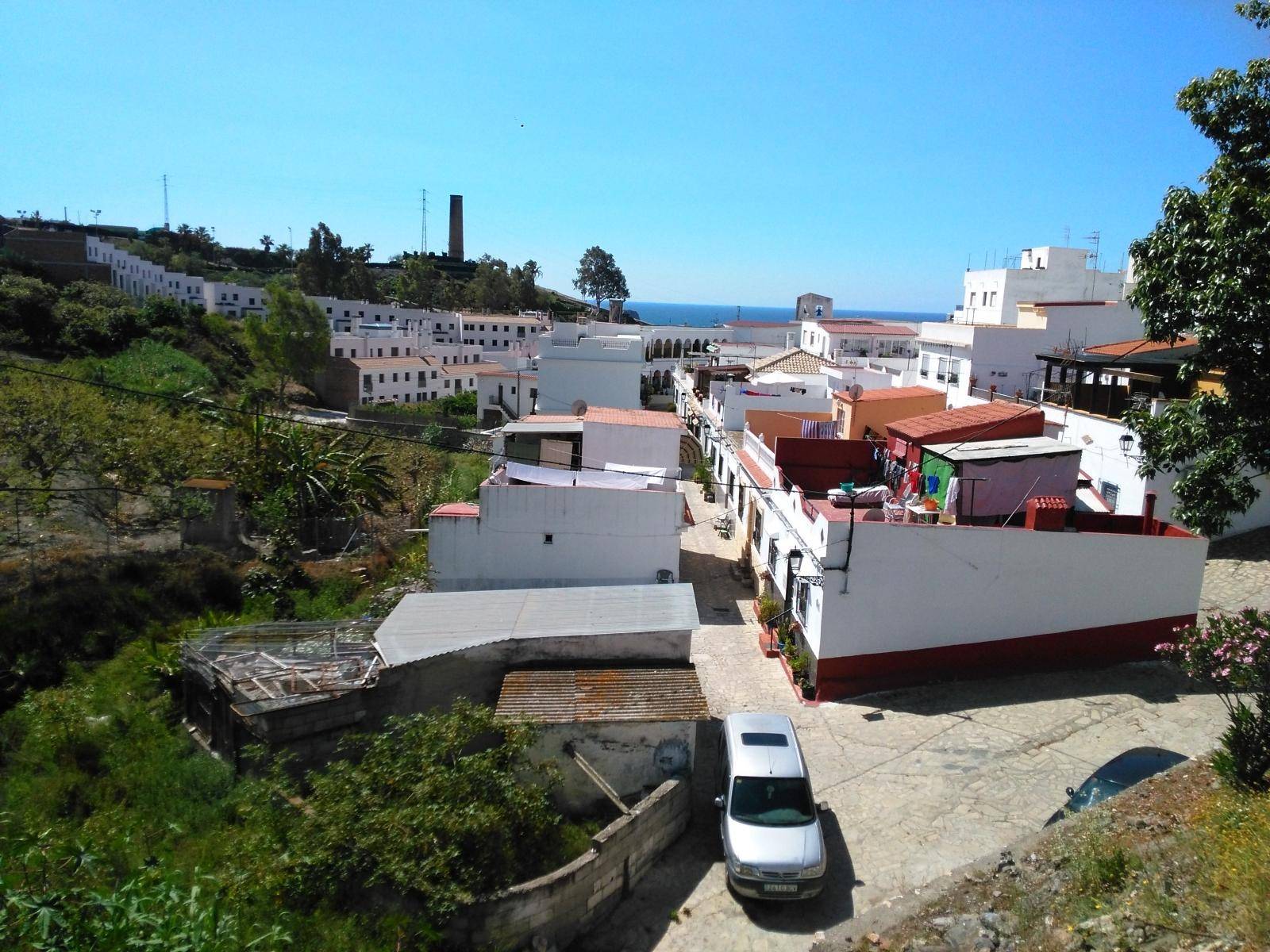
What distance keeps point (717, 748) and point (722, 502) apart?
16.6 metres

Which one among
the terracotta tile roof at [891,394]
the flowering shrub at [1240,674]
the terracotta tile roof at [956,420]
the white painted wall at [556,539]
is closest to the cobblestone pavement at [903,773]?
the flowering shrub at [1240,674]

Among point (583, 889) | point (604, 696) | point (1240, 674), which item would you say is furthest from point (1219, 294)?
point (583, 889)

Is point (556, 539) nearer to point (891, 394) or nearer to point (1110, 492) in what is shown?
point (891, 394)

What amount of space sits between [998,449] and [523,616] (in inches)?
397

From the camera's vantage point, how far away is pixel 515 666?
A: 1222 centimetres

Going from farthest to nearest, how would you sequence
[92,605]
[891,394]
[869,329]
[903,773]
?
[869,329] → [891,394] → [92,605] → [903,773]

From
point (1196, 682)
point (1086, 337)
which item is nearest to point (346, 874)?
point (1196, 682)

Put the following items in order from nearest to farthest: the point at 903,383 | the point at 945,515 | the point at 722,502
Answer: the point at 945,515, the point at 722,502, the point at 903,383

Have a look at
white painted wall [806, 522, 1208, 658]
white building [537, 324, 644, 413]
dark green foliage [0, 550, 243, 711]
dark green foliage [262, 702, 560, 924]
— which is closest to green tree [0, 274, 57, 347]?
white building [537, 324, 644, 413]

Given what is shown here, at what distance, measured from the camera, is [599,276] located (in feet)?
339

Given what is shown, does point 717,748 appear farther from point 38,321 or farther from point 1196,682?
point 38,321

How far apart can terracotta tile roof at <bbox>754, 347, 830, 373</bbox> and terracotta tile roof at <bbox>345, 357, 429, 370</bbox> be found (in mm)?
28097

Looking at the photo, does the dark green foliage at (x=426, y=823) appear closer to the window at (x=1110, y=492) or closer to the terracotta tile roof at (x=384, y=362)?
the window at (x=1110, y=492)

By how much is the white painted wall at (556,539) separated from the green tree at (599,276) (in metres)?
88.3
